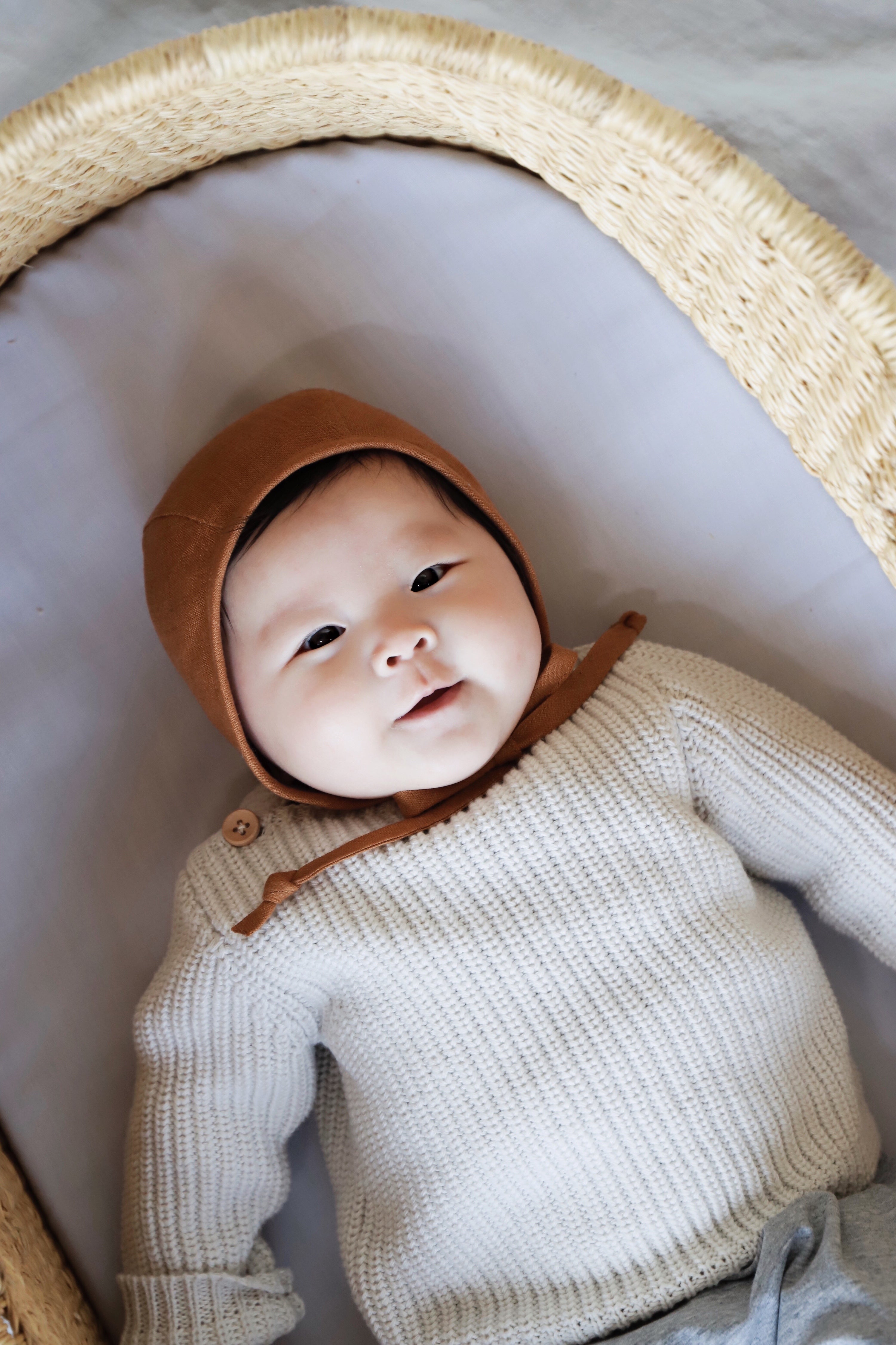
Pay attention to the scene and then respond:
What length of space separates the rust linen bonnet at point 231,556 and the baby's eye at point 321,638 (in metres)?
0.09

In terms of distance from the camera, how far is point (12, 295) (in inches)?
49.1

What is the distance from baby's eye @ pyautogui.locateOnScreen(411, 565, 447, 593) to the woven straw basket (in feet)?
1.28

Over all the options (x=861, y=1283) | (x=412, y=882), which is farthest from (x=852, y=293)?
(x=861, y=1283)

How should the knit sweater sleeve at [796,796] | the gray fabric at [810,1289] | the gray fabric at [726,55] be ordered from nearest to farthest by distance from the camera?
1. the gray fabric at [810,1289]
2. the knit sweater sleeve at [796,796]
3. the gray fabric at [726,55]

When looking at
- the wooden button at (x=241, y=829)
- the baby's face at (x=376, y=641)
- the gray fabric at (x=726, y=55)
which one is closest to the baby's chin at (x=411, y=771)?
the baby's face at (x=376, y=641)

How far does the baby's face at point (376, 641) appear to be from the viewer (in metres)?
0.92

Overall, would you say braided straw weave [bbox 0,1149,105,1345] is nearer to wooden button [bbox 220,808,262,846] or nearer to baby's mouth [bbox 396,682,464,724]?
wooden button [bbox 220,808,262,846]

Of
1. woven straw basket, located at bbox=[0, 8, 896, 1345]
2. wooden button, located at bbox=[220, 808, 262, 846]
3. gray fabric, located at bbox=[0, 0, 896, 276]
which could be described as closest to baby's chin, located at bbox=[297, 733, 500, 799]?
wooden button, located at bbox=[220, 808, 262, 846]

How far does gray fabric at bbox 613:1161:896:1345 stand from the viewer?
2.59 ft

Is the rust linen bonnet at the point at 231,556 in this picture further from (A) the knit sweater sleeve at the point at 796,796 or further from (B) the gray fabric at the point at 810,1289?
(B) the gray fabric at the point at 810,1289

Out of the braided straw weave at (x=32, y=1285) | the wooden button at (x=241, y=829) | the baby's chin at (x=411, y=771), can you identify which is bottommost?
the braided straw weave at (x=32, y=1285)

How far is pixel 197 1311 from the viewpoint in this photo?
0.95 meters

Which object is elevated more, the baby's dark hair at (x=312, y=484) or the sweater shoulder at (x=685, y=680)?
the baby's dark hair at (x=312, y=484)

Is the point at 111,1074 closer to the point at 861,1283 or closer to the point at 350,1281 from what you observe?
the point at 350,1281
